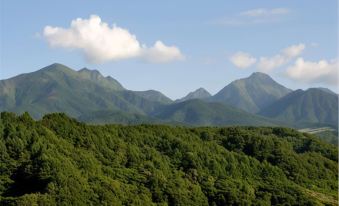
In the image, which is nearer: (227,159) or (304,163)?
(227,159)

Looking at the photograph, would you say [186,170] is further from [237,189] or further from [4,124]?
[4,124]

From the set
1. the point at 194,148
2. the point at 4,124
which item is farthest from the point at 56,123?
the point at 194,148

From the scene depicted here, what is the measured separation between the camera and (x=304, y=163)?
492 feet

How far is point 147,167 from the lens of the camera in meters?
114

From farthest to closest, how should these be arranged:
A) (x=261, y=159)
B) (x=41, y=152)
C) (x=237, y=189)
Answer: (x=261, y=159), (x=237, y=189), (x=41, y=152)

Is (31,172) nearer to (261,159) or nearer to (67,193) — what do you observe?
(67,193)

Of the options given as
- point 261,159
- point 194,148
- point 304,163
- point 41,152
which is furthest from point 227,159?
point 41,152

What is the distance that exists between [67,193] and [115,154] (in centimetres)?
2972

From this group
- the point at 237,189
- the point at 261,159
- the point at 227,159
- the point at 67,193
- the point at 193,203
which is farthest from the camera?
the point at 261,159

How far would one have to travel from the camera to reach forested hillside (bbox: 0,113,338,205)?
92188 mm

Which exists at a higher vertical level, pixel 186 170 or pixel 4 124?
pixel 4 124

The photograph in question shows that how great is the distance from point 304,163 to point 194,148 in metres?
34.3

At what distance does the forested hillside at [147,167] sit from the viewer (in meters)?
92.2

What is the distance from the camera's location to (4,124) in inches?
4158
